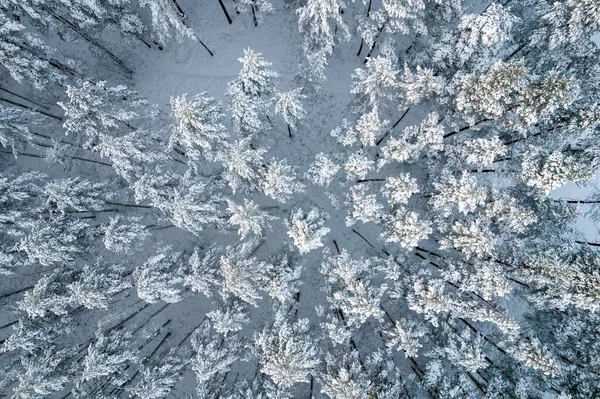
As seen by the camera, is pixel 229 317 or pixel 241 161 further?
pixel 229 317

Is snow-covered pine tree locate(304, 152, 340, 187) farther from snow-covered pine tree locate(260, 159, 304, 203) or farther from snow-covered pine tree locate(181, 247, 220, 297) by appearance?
snow-covered pine tree locate(181, 247, 220, 297)

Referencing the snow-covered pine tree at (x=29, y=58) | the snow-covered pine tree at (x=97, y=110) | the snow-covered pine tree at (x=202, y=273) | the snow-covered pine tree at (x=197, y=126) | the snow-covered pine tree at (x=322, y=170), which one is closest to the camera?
the snow-covered pine tree at (x=197, y=126)

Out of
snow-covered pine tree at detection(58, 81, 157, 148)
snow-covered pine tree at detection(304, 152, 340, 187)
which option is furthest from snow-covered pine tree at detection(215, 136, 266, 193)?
snow-covered pine tree at detection(58, 81, 157, 148)

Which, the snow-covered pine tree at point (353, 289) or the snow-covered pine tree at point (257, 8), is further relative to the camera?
the snow-covered pine tree at point (257, 8)

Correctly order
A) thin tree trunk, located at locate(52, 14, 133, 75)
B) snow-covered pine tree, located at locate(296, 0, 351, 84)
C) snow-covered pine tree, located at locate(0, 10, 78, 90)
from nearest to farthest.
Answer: snow-covered pine tree, located at locate(296, 0, 351, 84), snow-covered pine tree, located at locate(0, 10, 78, 90), thin tree trunk, located at locate(52, 14, 133, 75)

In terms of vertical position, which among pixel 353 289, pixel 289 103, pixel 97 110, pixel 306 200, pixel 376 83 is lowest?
pixel 353 289

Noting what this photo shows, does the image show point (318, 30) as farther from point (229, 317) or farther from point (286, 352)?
point (286, 352)

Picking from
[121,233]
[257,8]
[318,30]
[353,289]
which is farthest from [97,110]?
[353,289]

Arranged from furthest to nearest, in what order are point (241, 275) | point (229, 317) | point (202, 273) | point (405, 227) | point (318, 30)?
point (318, 30) < point (229, 317) < point (202, 273) < point (405, 227) < point (241, 275)

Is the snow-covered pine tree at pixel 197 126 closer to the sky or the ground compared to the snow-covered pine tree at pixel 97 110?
closer to the ground

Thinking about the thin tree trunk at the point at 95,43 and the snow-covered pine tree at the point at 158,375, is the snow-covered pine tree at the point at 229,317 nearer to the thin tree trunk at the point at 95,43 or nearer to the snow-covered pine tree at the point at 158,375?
the snow-covered pine tree at the point at 158,375

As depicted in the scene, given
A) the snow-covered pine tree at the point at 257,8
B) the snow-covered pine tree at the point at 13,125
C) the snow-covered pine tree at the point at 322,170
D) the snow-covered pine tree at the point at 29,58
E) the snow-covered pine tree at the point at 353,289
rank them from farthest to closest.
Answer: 1. the snow-covered pine tree at the point at 257,8
2. the snow-covered pine tree at the point at 13,125
3. the snow-covered pine tree at the point at 322,170
4. the snow-covered pine tree at the point at 29,58
5. the snow-covered pine tree at the point at 353,289

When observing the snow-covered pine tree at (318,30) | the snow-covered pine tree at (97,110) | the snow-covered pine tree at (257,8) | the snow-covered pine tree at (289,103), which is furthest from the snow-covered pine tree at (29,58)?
the snow-covered pine tree at (318,30)
